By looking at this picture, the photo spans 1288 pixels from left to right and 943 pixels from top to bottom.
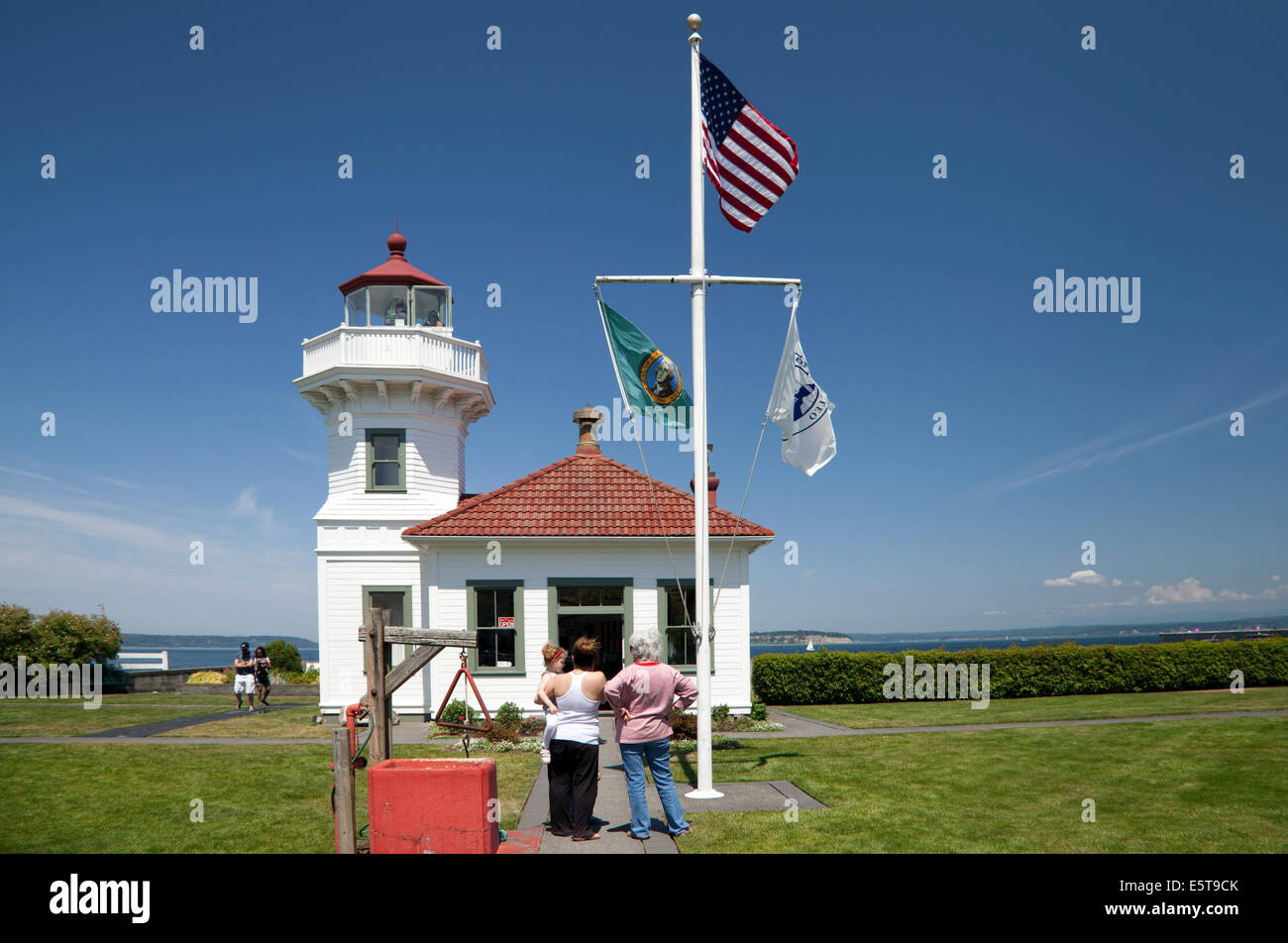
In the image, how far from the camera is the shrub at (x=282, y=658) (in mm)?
29453

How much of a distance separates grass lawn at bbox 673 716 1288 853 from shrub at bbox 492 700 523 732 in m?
4.30

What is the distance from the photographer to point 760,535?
57.0ft

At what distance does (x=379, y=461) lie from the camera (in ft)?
62.9

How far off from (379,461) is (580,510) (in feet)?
17.0

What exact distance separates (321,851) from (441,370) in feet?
43.9

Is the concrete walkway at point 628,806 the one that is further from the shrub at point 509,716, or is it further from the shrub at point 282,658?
the shrub at point 282,658

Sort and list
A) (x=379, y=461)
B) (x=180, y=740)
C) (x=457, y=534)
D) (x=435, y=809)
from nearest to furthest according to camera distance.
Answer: (x=435, y=809) < (x=180, y=740) < (x=457, y=534) < (x=379, y=461)

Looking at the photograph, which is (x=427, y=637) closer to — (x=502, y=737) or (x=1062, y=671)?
(x=502, y=737)

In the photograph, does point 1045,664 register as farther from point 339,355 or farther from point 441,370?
point 339,355

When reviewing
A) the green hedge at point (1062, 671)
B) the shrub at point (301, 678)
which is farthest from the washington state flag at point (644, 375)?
the shrub at point (301, 678)

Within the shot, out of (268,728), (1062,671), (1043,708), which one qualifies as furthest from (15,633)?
(1062,671)

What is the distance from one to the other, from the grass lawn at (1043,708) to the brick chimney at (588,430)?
8727 mm

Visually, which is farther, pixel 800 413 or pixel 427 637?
pixel 800 413

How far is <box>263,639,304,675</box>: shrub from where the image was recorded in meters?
29.5
